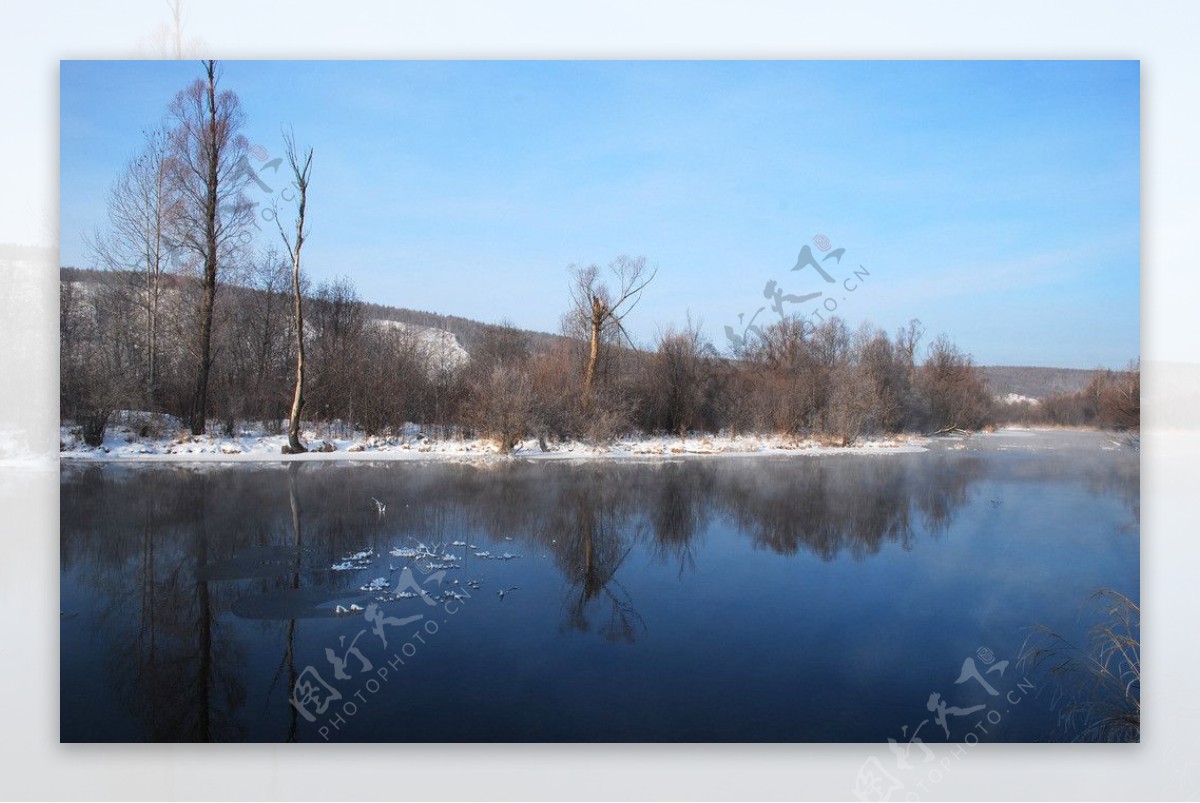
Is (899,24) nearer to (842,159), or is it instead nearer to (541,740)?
(842,159)

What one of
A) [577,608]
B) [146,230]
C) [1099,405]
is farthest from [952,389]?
[146,230]

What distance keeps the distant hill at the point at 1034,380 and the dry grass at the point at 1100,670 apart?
4.19ft

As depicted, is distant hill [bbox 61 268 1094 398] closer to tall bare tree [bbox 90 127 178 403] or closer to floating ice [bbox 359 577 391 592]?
tall bare tree [bbox 90 127 178 403]

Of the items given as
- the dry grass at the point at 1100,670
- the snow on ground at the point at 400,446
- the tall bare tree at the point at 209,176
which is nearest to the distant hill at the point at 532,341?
the tall bare tree at the point at 209,176

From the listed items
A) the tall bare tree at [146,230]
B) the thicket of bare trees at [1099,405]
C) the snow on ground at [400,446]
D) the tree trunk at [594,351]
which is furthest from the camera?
the tree trunk at [594,351]

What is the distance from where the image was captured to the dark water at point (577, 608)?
10.9ft

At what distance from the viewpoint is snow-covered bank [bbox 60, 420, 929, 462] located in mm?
5320

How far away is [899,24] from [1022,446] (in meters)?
3.01

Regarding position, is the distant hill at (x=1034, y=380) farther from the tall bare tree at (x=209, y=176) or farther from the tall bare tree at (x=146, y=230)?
the tall bare tree at (x=146, y=230)

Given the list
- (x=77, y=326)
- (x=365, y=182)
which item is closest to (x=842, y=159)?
(x=365, y=182)

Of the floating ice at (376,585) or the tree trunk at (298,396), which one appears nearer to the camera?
the floating ice at (376,585)

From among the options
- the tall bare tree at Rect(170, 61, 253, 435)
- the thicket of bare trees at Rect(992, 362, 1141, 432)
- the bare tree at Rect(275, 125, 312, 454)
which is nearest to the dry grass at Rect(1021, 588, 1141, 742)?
the thicket of bare trees at Rect(992, 362, 1141, 432)

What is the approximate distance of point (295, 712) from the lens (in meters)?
3.34
